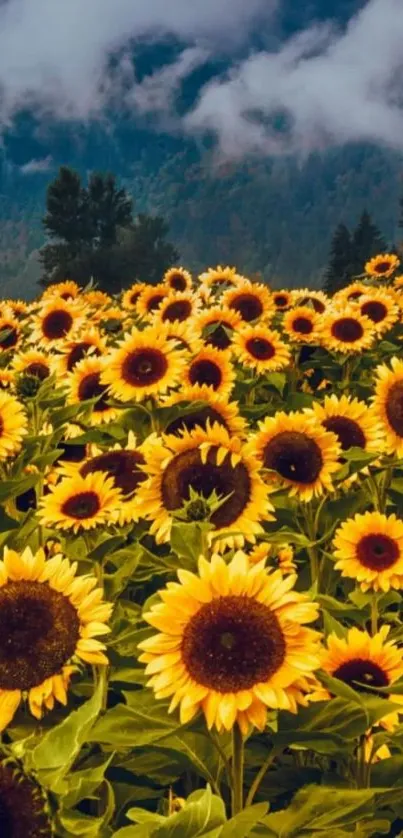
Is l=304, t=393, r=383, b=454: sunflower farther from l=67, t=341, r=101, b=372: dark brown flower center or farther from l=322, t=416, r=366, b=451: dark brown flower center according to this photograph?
l=67, t=341, r=101, b=372: dark brown flower center

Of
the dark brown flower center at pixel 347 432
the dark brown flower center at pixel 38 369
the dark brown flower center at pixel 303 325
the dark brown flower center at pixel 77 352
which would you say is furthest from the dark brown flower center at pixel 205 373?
the dark brown flower center at pixel 303 325

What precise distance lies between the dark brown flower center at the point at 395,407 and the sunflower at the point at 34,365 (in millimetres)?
2361

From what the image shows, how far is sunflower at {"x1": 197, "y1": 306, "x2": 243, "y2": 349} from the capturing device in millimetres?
6487

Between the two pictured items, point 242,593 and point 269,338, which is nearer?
point 242,593

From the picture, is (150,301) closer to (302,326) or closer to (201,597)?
(302,326)

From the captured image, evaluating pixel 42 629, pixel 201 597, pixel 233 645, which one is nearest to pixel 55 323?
pixel 42 629

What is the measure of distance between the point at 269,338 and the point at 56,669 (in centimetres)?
420

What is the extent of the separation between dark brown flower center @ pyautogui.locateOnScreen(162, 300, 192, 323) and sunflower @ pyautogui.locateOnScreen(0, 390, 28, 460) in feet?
11.0

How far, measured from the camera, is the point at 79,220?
61.5m

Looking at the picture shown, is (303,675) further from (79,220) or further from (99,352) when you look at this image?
(79,220)

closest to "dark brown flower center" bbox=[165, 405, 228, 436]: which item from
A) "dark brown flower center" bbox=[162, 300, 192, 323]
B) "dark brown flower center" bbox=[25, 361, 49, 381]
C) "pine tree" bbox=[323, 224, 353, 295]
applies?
"dark brown flower center" bbox=[25, 361, 49, 381]

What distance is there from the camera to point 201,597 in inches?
85.3

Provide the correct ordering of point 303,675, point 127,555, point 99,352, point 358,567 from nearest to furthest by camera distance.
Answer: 1. point 303,675
2. point 127,555
3. point 358,567
4. point 99,352

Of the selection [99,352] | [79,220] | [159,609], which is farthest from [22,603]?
[79,220]
